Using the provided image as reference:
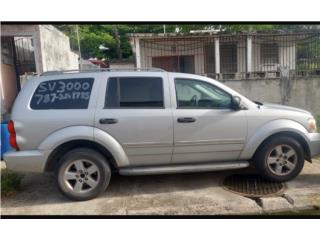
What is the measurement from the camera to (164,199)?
408 centimetres

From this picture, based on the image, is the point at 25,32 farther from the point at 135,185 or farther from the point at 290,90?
the point at 290,90

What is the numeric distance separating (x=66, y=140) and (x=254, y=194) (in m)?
2.73

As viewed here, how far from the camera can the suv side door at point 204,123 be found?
13.8ft

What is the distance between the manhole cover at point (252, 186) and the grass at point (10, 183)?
3.19m

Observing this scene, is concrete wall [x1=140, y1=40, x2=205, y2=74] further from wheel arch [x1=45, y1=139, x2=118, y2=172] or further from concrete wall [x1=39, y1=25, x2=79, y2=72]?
wheel arch [x1=45, y1=139, x2=118, y2=172]

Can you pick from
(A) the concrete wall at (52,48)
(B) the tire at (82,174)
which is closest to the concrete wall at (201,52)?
(A) the concrete wall at (52,48)

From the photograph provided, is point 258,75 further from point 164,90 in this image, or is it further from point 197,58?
point 164,90

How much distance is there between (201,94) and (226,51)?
955 centimetres

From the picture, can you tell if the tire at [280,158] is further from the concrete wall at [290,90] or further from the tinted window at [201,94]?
the concrete wall at [290,90]

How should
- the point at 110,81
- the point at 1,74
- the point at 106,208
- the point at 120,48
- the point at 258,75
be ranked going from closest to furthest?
1. the point at 106,208
2. the point at 110,81
3. the point at 1,74
4. the point at 258,75
5. the point at 120,48

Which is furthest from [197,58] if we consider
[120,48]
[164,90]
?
[120,48]

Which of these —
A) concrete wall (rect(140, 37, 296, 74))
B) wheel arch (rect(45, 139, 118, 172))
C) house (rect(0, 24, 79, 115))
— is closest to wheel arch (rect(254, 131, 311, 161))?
wheel arch (rect(45, 139, 118, 172))

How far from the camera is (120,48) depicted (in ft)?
77.9

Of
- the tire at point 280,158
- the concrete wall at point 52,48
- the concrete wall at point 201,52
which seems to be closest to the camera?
the tire at point 280,158
